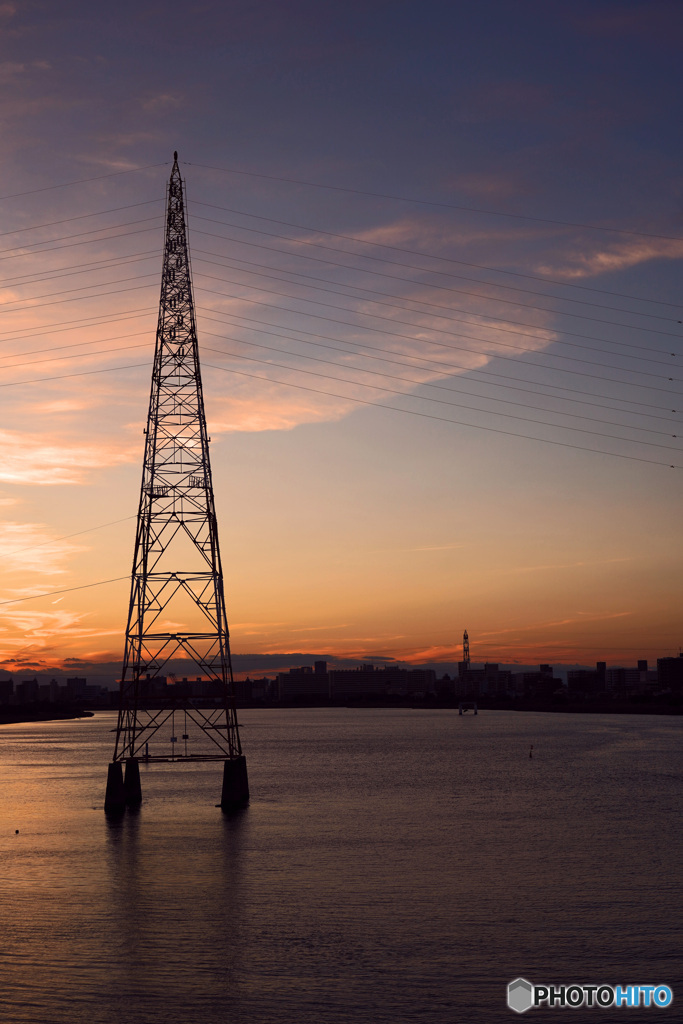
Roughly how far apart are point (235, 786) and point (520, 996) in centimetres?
4030

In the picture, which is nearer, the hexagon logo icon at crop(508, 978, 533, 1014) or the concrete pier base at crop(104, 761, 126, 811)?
the hexagon logo icon at crop(508, 978, 533, 1014)

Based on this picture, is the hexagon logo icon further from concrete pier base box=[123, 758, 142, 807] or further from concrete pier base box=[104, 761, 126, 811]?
concrete pier base box=[123, 758, 142, 807]

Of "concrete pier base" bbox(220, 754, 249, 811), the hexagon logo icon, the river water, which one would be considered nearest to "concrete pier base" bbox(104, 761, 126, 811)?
the river water

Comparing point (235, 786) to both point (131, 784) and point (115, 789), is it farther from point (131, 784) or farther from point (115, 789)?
point (115, 789)

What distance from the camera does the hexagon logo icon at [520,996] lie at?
29.7m

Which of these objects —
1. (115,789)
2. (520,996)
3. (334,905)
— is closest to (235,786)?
(115,789)

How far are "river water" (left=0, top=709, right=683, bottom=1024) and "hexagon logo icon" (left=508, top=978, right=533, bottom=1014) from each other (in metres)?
0.47

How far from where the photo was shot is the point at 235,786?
2685 inches

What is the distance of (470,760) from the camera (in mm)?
140750

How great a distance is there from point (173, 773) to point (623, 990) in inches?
4057

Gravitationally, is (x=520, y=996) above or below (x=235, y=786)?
below

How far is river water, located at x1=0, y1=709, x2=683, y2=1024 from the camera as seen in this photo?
30.6m

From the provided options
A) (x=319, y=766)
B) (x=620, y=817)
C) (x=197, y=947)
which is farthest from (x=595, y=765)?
(x=197, y=947)

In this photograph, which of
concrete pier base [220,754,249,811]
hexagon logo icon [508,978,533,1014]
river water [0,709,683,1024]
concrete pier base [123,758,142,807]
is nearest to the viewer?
hexagon logo icon [508,978,533,1014]
